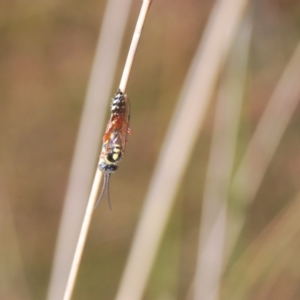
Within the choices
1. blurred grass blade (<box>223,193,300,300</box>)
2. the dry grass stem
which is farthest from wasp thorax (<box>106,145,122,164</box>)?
blurred grass blade (<box>223,193,300,300</box>)

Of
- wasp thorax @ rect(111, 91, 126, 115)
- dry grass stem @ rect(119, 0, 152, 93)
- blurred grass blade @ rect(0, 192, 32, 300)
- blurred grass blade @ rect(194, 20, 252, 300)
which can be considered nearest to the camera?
dry grass stem @ rect(119, 0, 152, 93)

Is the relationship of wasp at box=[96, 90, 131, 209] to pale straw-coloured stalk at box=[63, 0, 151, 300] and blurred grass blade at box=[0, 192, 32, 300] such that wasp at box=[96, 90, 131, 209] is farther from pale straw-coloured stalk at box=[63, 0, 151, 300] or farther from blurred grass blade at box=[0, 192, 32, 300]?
blurred grass blade at box=[0, 192, 32, 300]

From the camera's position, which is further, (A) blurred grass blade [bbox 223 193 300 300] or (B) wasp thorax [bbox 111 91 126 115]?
(A) blurred grass blade [bbox 223 193 300 300]

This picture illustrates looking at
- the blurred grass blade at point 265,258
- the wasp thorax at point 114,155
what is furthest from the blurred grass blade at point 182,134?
the blurred grass blade at point 265,258

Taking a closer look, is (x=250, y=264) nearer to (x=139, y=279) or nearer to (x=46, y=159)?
(x=139, y=279)

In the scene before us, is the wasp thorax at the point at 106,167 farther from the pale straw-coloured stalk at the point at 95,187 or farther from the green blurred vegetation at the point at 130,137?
the green blurred vegetation at the point at 130,137

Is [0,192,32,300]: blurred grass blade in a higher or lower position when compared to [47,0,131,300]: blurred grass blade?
lower

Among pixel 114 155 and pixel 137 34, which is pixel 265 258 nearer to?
pixel 114 155

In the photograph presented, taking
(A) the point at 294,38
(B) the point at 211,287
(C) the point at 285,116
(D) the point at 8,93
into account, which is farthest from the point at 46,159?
(A) the point at 294,38
